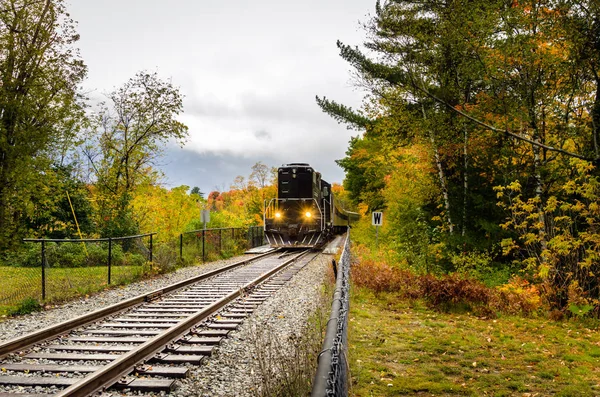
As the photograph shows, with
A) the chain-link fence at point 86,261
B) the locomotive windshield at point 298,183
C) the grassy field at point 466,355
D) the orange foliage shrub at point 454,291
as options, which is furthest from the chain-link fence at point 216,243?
the grassy field at point 466,355

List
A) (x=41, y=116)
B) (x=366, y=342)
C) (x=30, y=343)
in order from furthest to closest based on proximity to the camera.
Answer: (x=41, y=116) → (x=366, y=342) → (x=30, y=343)

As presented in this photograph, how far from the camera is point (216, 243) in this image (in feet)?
78.5

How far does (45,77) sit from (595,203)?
17456 millimetres

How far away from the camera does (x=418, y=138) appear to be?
18406mm

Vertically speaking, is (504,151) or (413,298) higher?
(504,151)

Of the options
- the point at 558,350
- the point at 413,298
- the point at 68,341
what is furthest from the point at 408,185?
the point at 68,341

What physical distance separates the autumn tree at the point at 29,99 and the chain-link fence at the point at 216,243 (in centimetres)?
586

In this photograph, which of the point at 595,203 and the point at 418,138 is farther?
the point at 418,138

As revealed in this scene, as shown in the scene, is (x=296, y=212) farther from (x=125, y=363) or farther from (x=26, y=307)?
(x=125, y=363)

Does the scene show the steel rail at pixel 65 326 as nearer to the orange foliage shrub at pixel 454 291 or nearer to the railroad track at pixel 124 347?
the railroad track at pixel 124 347

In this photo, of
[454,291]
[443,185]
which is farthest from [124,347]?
[443,185]

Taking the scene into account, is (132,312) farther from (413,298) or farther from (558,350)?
(558,350)

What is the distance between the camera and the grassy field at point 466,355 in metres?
5.68

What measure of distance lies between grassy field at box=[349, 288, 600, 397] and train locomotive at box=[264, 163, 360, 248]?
1419 cm
